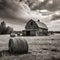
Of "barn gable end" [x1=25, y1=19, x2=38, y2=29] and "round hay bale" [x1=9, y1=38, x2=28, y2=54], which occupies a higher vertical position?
"barn gable end" [x1=25, y1=19, x2=38, y2=29]

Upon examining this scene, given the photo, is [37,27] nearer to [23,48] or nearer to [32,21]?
[32,21]

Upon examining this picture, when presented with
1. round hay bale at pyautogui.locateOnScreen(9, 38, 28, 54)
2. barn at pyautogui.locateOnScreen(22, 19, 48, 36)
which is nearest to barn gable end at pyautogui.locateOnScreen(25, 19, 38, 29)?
barn at pyautogui.locateOnScreen(22, 19, 48, 36)

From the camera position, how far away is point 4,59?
7234mm

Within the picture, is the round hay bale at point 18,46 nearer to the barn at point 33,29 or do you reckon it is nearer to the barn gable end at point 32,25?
the barn at point 33,29

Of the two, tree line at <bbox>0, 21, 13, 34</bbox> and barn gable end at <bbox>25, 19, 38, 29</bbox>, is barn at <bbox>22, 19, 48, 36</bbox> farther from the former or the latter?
tree line at <bbox>0, 21, 13, 34</bbox>

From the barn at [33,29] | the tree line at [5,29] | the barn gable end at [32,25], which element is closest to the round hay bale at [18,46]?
the barn at [33,29]

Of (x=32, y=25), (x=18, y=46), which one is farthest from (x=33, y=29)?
(x=18, y=46)

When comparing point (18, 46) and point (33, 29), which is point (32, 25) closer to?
point (33, 29)

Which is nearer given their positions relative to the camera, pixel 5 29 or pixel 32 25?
pixel 32 25

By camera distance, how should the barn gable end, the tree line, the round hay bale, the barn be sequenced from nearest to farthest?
the round hay bale
the barn
the barn gable end
the tree line

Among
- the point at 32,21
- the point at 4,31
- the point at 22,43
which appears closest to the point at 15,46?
the point at 22,43

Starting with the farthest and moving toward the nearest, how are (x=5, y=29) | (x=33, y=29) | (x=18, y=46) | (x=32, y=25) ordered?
(x=5, y=29), (x=32, y=25), (x=33, y=29), (x=18, y=46)

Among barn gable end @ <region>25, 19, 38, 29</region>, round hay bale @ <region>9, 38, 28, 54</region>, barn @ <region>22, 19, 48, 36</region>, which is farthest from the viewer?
barn gable end @ <region>25, 19, 38, 29</region>

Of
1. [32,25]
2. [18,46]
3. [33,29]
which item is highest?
[32,25]
